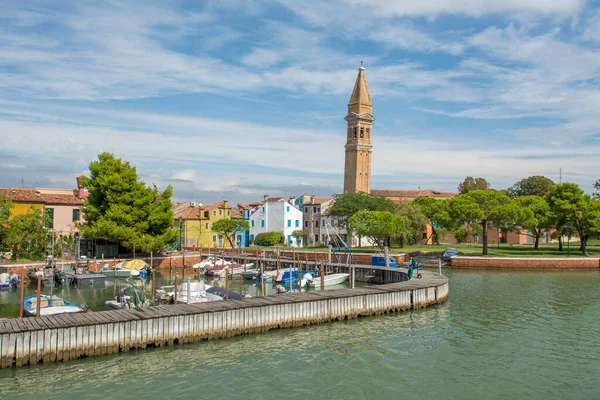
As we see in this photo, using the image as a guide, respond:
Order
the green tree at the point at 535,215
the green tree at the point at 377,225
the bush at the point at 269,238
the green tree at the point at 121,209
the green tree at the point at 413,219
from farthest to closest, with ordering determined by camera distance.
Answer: the bush at the point at 269,238
the green tree at the point at 413,219
the green tree at the point at 377,225
the green tree at the point at 535,215
the green tree at the point at 121,209

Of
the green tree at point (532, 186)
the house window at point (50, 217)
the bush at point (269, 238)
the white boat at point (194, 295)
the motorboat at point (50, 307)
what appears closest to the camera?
the motorboat at point (50, 307)

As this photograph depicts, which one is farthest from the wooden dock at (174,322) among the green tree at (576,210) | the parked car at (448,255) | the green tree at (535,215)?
the green tree at (576,210)

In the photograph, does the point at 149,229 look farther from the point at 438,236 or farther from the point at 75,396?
the point at 438,236

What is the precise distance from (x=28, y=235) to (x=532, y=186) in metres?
89.4

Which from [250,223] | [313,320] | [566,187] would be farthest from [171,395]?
[250,223]

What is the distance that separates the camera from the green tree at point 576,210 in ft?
190

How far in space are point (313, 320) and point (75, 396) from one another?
12.6 m

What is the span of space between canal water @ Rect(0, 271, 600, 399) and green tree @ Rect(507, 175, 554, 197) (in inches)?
3111

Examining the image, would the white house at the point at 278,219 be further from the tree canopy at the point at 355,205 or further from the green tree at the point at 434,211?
the green tree at the point at 434,211

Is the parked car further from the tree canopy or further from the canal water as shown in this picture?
the canal water

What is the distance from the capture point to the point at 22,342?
1866 centimetres

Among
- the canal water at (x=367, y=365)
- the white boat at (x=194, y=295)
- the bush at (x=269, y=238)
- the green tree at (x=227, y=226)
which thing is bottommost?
the canal water at (x=367, y=365)

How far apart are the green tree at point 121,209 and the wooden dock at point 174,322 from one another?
3118 centimetres

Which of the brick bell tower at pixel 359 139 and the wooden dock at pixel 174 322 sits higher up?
the brick bell tower at pixel 359 139
